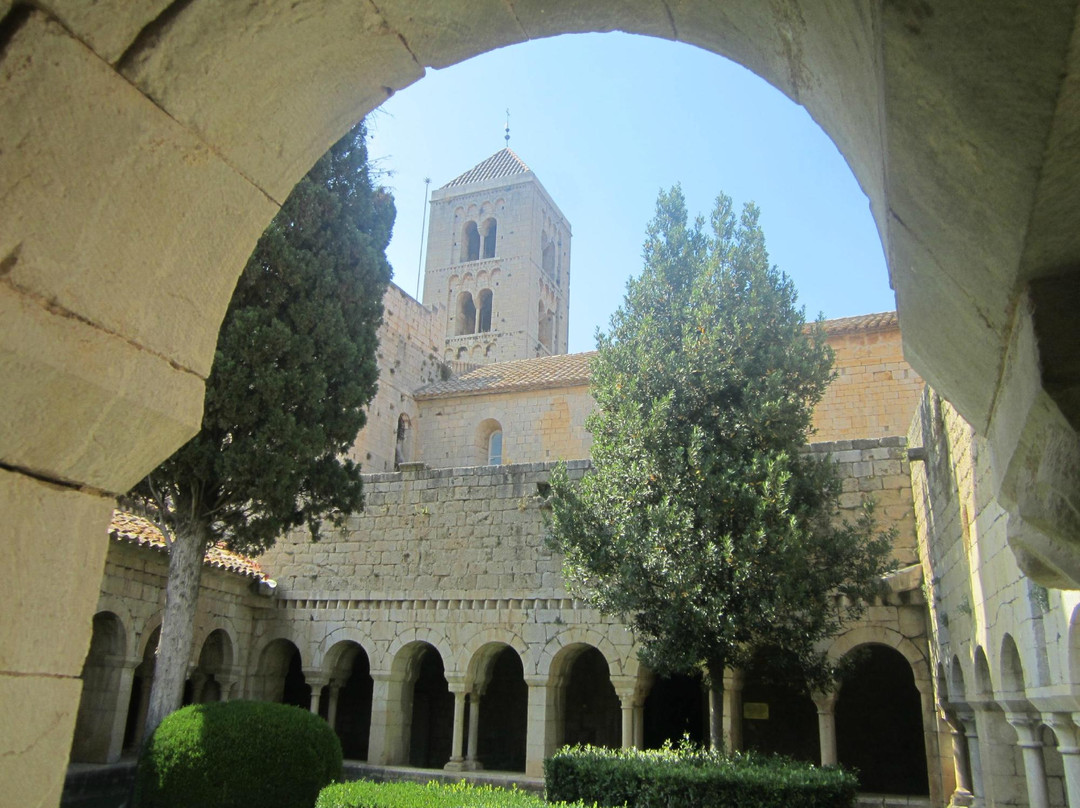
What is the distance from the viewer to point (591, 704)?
15.8 m

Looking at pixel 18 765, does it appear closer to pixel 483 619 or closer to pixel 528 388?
pixel 483 619

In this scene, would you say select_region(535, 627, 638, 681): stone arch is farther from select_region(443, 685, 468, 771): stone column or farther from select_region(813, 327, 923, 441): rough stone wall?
select_region(813, 327, 923, 441): rough stone wall

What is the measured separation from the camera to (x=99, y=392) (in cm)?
169

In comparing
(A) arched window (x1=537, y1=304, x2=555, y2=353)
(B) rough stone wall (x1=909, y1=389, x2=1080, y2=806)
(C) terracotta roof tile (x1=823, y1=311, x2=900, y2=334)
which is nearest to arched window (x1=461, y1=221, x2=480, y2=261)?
(A) arched window (x1=537, y1=304, x2=555, y2=353)

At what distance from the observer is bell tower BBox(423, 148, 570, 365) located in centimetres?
3516

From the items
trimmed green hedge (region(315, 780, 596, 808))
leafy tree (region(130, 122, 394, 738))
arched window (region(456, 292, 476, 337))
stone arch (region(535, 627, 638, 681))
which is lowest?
trimmed green hedge (region(315, 780, 596, 808))

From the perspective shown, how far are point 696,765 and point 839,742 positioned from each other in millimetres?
6155

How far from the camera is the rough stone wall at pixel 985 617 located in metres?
5.29

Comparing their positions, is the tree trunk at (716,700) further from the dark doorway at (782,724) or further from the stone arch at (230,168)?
the stone arch at (230,168)

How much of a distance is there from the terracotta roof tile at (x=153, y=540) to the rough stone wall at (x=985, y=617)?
29.7ft

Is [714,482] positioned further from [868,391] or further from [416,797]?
[868,391]

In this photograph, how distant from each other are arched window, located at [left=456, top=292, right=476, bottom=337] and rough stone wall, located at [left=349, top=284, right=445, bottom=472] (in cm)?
1192

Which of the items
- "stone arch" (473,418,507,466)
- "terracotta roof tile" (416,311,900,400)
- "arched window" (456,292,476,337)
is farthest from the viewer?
"arched window" (456,292,476,337)

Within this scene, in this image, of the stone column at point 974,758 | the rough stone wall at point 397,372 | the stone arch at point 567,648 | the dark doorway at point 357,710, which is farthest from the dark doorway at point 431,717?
the stone column at point 974,758
